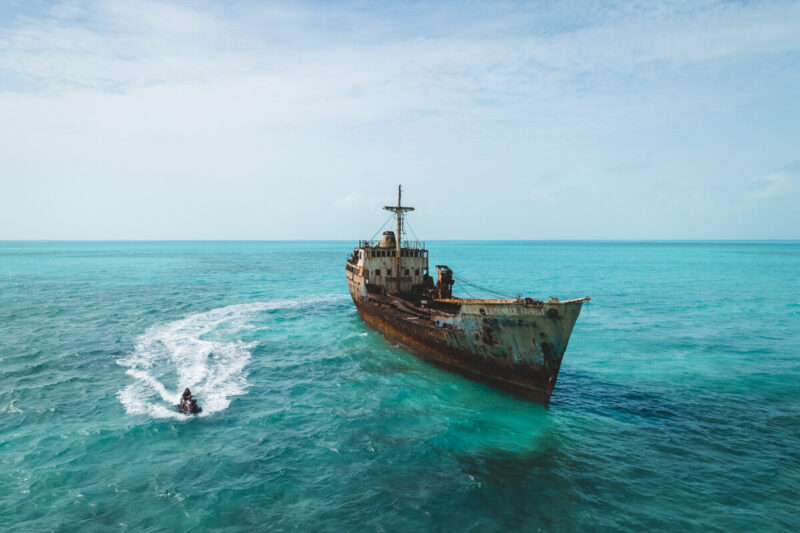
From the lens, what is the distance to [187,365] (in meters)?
26.1

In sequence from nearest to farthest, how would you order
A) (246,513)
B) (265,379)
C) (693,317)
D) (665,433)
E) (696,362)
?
(246,513) < (665,433) < (265,379) < (696,362) < (693,317)

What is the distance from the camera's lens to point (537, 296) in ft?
186

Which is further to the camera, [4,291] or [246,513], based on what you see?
[4,291]

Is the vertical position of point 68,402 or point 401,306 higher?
point 401,306

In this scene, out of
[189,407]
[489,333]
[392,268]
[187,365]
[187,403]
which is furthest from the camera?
[392,268]

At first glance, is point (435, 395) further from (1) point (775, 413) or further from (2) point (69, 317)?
(2) point (69, 317)

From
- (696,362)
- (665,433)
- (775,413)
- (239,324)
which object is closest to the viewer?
(665,433)

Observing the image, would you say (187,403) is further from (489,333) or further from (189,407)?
(489,333)

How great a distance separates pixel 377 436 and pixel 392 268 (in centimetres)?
2002

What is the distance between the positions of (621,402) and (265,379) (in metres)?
19.8

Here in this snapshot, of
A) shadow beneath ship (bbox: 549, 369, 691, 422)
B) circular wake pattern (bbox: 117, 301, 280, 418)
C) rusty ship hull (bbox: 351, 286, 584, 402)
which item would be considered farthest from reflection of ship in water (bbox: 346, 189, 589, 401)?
circular wake pattern (bbox: 117, 301, 280, 418)

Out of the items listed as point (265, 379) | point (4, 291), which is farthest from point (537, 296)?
point (4, 291)

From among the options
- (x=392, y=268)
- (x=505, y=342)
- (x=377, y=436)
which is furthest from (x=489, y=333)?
(x=392, y=268)

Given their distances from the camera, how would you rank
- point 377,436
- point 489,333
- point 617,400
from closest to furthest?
1. point 377,436
2. point 617,400
3. point 489,333
